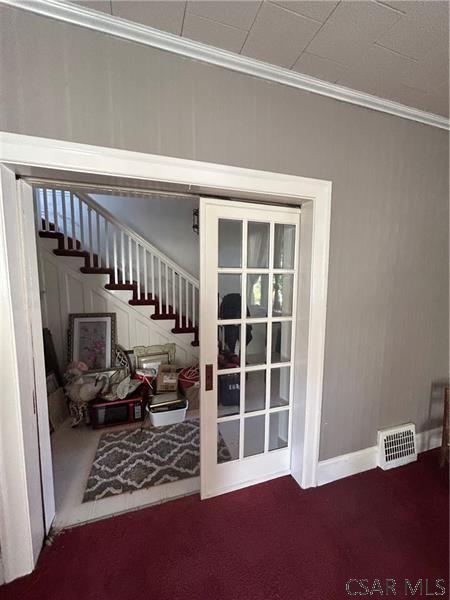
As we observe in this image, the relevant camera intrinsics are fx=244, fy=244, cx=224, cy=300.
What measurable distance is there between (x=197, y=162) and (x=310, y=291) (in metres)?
1.03

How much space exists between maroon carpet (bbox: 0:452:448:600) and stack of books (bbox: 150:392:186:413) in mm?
952

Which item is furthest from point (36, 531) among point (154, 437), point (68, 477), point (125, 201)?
point (125, 201)

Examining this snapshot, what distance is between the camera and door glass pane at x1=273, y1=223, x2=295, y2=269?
1.71 metres

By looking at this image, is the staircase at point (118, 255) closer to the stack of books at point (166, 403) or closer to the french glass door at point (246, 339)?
the stack of books at point (166, 403)

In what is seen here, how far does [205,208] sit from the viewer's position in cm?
150

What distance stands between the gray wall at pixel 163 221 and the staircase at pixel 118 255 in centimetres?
56

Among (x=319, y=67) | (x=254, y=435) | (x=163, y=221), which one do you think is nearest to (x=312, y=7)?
(x=319, y=67)

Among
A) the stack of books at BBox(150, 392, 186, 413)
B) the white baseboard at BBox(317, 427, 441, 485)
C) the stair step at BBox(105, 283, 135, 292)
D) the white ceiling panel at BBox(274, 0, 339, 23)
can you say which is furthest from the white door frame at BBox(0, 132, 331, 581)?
the stair step at BBox(105, 283, 135, 292)

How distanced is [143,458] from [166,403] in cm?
56

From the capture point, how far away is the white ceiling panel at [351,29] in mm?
1049

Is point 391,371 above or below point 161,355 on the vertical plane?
above

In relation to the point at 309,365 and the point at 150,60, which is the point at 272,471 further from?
the point at 150,60

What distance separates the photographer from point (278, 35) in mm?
1164

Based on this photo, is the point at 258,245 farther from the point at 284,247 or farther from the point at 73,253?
the point at 73,253
